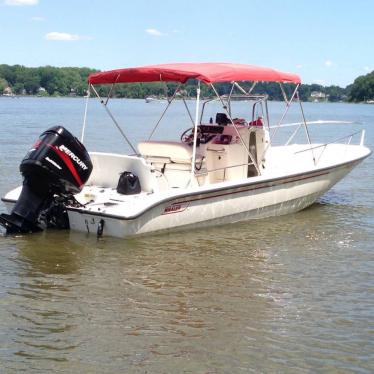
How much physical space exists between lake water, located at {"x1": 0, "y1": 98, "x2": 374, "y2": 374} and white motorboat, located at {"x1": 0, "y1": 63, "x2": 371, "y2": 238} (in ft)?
0.93

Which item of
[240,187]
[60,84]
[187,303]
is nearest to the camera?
[187,303]

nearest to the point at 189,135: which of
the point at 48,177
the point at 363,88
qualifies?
the point at 48,177

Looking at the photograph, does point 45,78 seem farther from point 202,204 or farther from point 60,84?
point 202,204

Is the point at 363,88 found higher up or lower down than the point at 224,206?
higher up

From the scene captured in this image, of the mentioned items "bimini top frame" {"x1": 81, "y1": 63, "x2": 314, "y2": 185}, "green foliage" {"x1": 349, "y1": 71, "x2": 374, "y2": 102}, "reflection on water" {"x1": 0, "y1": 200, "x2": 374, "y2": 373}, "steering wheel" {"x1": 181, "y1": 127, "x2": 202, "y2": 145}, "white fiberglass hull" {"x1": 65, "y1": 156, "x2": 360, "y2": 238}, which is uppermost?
"green foliage" {"x1": 349, "y1": 71, "x2": 374, "y2": 102}

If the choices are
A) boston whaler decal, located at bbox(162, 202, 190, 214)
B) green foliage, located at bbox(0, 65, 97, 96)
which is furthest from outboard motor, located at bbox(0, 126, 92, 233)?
green foliage, located at bbox(0, 65, 97, 96)

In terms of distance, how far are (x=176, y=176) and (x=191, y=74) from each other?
1.48 meters

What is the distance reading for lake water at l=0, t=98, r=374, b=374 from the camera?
4848 millimetres

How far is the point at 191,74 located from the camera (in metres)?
8.45

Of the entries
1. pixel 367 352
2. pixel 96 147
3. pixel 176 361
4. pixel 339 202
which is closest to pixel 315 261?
pixel 367 352

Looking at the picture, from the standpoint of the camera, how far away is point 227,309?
5.92 meters

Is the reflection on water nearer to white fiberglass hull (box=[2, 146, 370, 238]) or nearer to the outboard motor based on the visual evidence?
white fiberglass hull (box=[2, 146, 370, 238])

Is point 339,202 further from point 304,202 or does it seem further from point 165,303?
point 165,303

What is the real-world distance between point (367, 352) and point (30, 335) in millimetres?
2714
